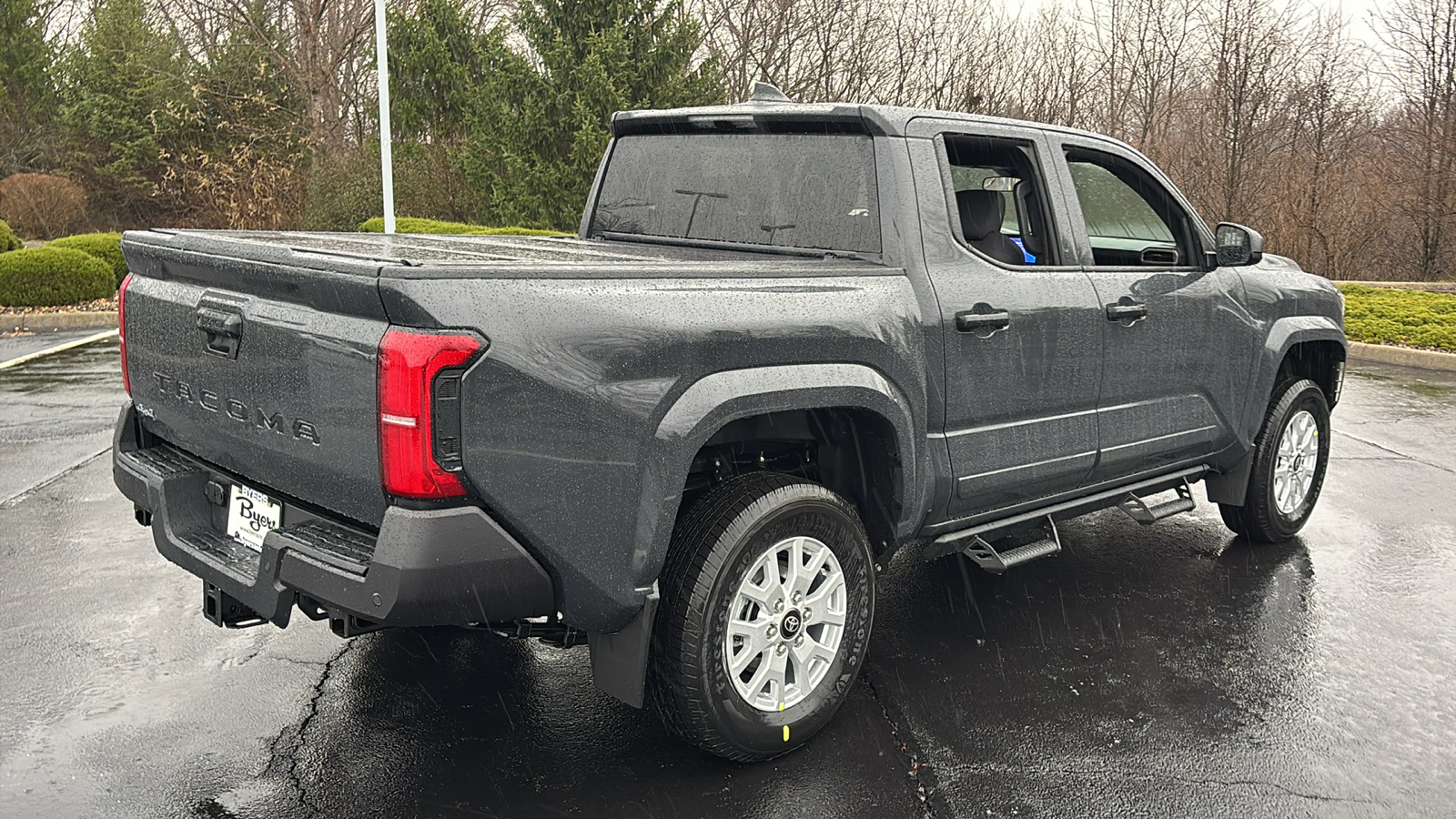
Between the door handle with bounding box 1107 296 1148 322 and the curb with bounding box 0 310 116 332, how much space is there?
1386 cm

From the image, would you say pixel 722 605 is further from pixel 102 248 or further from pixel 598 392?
pixel 102 248

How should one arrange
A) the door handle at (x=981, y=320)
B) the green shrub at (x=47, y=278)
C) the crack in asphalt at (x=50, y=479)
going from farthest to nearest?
the green shrub at (x=47, y=278), the crack in asphalt at (x=50, y=479), the door handle at (x=981, y=320)

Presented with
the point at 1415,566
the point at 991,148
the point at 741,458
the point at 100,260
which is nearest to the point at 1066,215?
the point at 991,148

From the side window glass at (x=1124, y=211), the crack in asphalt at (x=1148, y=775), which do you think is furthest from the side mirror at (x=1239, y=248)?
the crack in asphalt at (x=1148, y=775)

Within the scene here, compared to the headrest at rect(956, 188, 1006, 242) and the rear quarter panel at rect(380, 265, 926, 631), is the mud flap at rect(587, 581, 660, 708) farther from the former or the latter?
the headrest at rect(956, 188, 1006, 242)

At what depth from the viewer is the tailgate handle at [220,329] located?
125 inches

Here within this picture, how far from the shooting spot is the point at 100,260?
16.2 metres

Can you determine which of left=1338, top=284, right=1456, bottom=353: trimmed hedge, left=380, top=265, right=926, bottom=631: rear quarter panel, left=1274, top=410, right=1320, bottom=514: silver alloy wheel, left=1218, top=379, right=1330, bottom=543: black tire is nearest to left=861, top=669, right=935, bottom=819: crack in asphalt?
left=380, top=265, right=926, bottom=631: rear quarter panel

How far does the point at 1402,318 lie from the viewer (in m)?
14.4

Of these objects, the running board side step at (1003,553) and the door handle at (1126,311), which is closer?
the running board side step at (1003,553)

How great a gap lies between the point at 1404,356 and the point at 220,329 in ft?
Result: 43.8

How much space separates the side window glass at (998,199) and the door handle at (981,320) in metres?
0.31

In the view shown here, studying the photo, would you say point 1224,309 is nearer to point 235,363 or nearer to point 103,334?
point 235,363

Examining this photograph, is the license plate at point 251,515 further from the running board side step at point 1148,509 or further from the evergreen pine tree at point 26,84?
the evergreen pine tree at point 26,84
